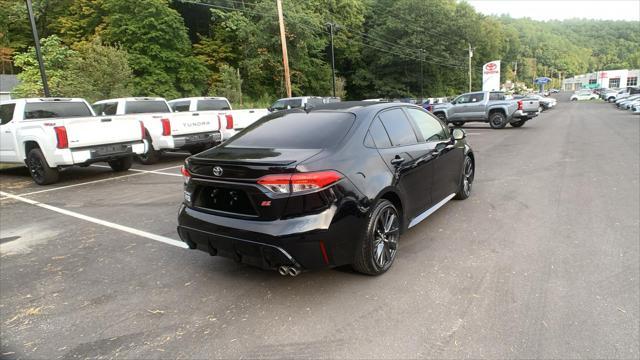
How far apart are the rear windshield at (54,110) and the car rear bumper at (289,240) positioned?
7992mm

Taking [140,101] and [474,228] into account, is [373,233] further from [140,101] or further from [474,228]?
[140,101]

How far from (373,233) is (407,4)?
184 feet

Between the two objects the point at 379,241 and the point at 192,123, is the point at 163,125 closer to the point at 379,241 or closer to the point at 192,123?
the point at 192,123

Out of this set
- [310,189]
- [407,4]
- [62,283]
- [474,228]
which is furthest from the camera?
[407,4]

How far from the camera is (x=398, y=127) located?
4.38 metres

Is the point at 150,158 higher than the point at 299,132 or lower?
lower

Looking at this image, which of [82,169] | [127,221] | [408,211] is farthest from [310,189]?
[82,169]

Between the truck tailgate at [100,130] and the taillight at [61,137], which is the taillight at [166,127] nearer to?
the truck tailgate at [100,130]

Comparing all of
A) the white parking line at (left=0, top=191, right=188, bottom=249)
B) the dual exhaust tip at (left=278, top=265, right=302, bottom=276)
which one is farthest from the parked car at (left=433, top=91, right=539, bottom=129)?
the dual exhaust tip at (left=278, top=265, right=302, bottom=276)

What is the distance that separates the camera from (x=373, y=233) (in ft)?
11.5

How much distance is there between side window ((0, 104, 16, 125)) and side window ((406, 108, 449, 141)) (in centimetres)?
906

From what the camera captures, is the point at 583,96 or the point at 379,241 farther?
the point at 583,96


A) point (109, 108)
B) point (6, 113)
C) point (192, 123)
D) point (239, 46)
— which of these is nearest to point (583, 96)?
point (239, 46)

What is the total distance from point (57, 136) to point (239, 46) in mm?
33064
